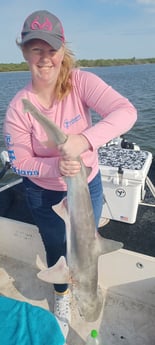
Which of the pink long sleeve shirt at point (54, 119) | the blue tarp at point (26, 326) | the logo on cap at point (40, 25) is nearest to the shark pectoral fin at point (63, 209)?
the pink long sleeve shirt at point (54, 119)

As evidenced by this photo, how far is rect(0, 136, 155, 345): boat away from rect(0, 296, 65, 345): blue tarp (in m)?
0.61

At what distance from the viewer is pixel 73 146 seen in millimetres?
1613

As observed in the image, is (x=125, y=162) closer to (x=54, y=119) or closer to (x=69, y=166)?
(x=54, y=119)

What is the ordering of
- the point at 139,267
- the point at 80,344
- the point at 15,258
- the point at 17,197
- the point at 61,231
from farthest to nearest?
the point at 17,197
the point at 15,258
the point at 139,267
the point at 80,344
the point at 61,231

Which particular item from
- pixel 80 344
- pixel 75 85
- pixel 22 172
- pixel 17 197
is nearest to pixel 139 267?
pixel 80 344

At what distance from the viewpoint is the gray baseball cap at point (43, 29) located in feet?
5.57

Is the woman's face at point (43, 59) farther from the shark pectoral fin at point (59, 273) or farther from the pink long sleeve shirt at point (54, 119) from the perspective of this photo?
the shark pectoral fin at point (59, 273)

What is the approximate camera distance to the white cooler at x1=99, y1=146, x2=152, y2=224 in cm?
311

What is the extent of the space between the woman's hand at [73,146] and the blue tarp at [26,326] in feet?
4.05

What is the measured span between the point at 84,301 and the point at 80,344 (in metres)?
0.83

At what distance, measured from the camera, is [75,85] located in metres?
1.98

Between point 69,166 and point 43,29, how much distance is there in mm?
745

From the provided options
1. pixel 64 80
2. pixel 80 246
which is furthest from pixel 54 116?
pixel 80 246

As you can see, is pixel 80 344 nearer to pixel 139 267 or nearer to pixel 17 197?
pixel 139 267
